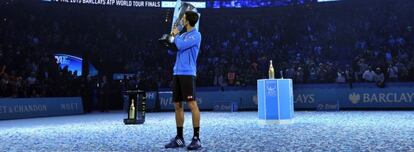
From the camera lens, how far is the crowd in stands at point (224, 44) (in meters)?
19.3

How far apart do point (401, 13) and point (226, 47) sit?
9.83 meters

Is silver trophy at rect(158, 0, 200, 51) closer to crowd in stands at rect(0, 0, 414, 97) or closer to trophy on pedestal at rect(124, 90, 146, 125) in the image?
trophy on pedestal at rect(124, 90, 146, 125)

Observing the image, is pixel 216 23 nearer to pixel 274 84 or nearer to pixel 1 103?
pixel 1 103

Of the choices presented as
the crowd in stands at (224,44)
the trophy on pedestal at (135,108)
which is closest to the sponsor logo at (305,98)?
the crowd in stands at (224,44)

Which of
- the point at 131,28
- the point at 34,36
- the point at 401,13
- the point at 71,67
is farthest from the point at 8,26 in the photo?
the point at 401,13

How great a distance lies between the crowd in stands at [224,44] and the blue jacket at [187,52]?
12818mm

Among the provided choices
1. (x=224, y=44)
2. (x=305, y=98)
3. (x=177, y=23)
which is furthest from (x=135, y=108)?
(x=224, y=44)

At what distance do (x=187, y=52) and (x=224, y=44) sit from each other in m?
21.2

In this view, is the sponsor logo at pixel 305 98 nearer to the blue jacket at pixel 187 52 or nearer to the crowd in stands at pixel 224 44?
the crowd in stands at pixel 224 44

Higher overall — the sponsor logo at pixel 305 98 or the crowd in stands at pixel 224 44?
the crowd in stands at pixel 224 44

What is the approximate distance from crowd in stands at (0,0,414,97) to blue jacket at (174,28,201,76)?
12818 millimetres

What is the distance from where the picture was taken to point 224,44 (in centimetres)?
2708

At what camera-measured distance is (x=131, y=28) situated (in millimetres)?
28094

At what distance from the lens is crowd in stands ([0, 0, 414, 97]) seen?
1930 cm
